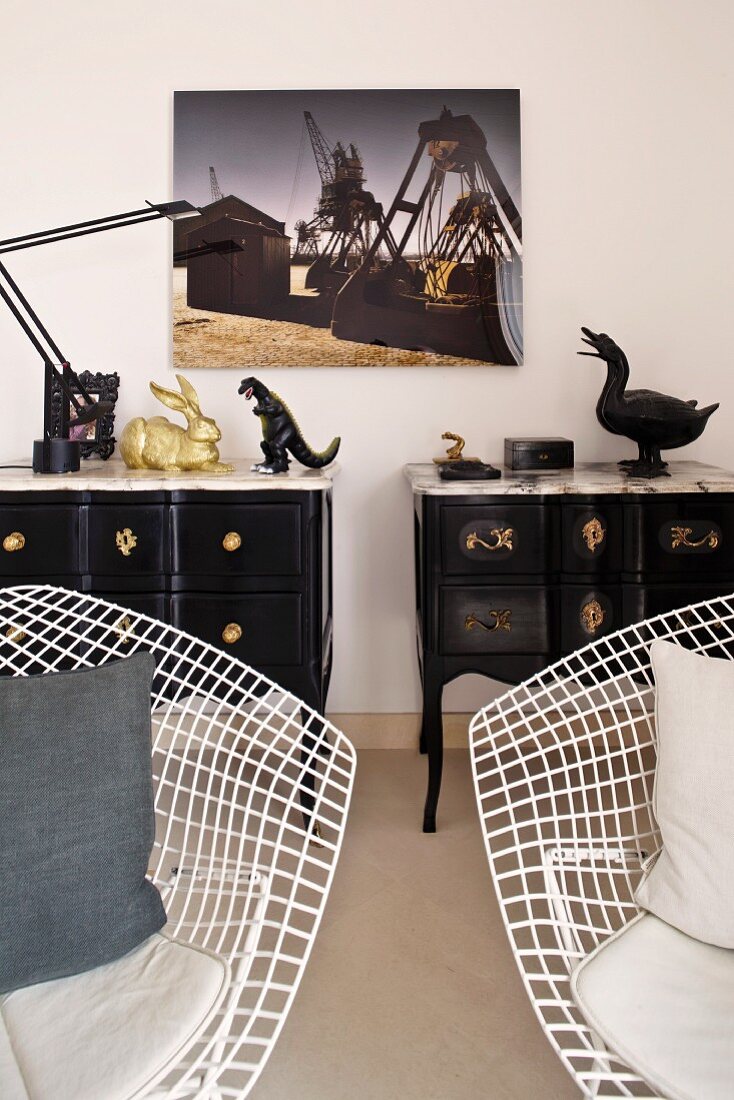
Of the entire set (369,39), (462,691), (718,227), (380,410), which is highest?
(369,39)

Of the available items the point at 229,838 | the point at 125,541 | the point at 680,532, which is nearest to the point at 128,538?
the point at 125,541

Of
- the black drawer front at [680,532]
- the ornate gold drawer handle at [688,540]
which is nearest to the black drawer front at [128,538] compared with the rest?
the black drawer front at [680,532]

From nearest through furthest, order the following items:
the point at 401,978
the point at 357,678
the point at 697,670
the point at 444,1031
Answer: the point at 697,670 → the point at 444,1031 → the point at 401,978 → the point at 357,678

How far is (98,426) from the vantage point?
116 inches

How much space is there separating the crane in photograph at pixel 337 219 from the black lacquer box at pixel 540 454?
81cm

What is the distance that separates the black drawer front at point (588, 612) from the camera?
98.2 inches

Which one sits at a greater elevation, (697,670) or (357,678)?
(697,670)

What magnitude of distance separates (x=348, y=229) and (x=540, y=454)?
3.17 feet

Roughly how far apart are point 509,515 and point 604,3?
175 cm

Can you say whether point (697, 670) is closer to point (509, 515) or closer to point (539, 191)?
point (509, 515)

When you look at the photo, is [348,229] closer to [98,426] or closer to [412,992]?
[98,426]

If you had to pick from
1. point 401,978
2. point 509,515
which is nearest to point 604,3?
point 509,515

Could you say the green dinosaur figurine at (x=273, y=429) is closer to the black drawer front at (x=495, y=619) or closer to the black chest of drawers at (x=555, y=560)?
the black chest of drawers at (x=555, y=560)

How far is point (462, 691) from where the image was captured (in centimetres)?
323
